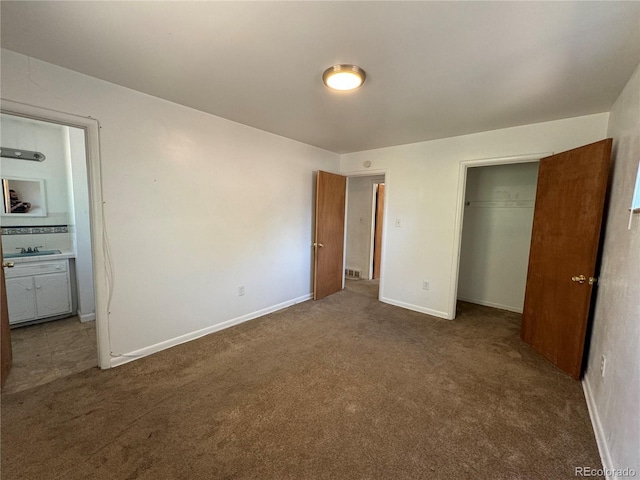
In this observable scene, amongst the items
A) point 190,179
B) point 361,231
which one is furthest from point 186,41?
point 361,231

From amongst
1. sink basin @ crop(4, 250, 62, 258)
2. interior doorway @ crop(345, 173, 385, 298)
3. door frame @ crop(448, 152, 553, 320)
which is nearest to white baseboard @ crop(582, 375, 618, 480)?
door frame @ crop(448, 152, 553, 320)

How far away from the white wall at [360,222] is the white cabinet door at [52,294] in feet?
15.0

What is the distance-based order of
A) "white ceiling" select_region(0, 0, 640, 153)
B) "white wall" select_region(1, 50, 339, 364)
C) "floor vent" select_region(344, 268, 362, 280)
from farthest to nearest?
1. "floor vent" select_region(344, 268, 362, 280)
2. "white wall" select_region(1, 50, 339, 364)
3. "white ceiling" select_region(0, 0, 640, 153)

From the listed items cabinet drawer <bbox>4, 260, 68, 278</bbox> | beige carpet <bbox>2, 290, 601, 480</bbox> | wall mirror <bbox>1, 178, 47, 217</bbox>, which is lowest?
beige carpet <bbox>2, 290, 601, 480</bbox>

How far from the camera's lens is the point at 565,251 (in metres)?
2.36

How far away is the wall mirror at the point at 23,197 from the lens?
9.93 ft

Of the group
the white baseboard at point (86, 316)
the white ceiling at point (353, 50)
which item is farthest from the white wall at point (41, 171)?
the white ceiling at point (353, 50)

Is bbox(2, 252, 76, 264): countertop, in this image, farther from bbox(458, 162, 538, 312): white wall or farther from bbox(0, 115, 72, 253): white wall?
bbox(458, 162, 538, 312): white wall

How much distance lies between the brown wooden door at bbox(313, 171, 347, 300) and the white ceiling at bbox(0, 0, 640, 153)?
62.6 inches

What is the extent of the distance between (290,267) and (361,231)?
2.31m

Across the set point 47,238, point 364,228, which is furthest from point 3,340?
point 364,228

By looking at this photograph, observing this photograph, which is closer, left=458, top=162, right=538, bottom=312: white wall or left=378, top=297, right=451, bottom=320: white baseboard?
left=378, top=297, right=451, bottom=320: white baseboard

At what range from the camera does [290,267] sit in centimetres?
385

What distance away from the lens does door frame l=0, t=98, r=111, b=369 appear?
1.98 metres
